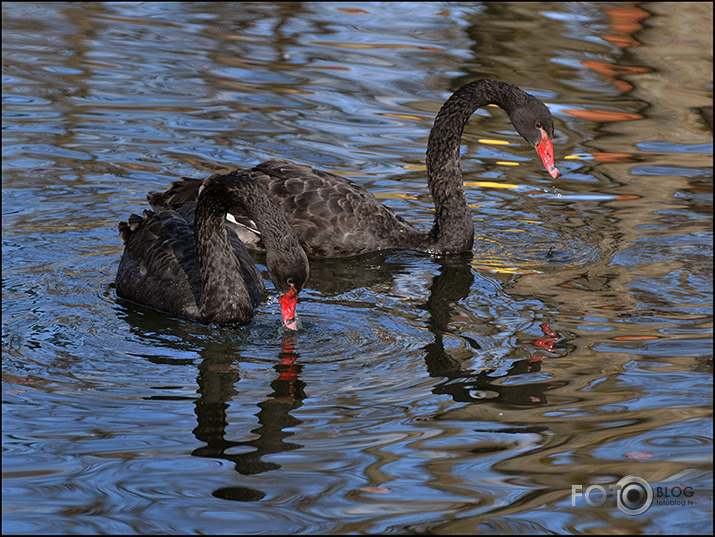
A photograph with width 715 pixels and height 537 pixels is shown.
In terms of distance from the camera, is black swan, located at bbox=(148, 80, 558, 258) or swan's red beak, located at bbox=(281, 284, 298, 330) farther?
black swan, located at bbox=(148, 80, 558, 258)

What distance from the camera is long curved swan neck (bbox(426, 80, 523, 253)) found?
917 cm

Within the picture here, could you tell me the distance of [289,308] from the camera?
6.84 metres

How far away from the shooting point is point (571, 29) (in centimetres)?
1641

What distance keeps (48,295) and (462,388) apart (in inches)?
124

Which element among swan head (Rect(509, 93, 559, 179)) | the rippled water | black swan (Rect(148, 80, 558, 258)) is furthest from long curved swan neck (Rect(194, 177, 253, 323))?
swan head (Rect(509, 93, 559, 179))

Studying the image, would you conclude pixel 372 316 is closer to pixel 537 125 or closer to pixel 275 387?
pixel 275 387

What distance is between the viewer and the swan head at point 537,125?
909cm

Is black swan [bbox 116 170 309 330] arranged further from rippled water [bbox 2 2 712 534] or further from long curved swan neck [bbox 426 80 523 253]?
long curved swan neck [bbox 426 80 523 253]

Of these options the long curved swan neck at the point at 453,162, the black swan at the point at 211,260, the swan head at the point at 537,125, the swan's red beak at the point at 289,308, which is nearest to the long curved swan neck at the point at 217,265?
the black swan at the point at 211,260

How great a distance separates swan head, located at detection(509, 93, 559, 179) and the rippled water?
2.41 feet

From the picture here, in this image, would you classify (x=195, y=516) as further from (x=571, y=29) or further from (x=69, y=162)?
(x=571, y=29)

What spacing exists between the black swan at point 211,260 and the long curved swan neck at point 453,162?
1.90m

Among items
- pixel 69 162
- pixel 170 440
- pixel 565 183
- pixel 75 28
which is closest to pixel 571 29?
pixel 565 183

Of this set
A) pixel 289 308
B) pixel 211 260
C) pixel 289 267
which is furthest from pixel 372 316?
pixel 211 260
